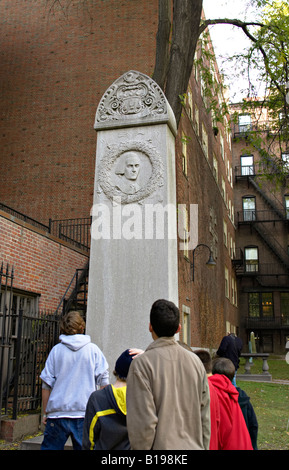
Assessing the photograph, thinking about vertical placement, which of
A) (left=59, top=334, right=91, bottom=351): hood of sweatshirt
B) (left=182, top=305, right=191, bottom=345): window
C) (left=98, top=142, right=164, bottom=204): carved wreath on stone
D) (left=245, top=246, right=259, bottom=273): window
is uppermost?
(left=245, top=246, right=259, bottom=273): window

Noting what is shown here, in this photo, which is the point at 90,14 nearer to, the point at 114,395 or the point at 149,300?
the point at 149,300

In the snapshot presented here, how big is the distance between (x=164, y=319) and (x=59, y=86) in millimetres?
17481

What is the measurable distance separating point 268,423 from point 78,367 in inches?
249

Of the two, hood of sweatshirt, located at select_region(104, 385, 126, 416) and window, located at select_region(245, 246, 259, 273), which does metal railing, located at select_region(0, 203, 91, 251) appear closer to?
hood of sweatshirt, located at select_region(104, 385, 126, 416)

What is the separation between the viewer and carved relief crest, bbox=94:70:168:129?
582cm

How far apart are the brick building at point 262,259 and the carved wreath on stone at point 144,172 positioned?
30736 millimetres

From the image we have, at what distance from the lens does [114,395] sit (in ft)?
8.98

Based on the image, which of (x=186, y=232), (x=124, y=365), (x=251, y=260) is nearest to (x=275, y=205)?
(x=251, y=260)

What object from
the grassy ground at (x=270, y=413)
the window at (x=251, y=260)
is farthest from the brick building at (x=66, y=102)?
the window at (x=251, y=260)

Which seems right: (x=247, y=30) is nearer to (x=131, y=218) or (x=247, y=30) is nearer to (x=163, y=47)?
(x=163, y=47)

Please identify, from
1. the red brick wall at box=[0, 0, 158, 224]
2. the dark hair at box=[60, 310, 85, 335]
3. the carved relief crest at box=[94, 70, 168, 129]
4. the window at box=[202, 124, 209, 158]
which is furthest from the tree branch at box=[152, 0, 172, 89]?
the window at box=[202, 124, 209, 158]

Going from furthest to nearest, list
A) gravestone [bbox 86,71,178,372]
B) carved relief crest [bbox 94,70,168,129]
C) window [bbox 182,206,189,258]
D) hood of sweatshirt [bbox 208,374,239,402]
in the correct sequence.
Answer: window [bbox 182,206,189,258] → carved relief crest [bbox 94,70,168,129] → gravestone [bbox 86,71,178,372] → hood of sweatshirt [bbox 208,374,239,402]

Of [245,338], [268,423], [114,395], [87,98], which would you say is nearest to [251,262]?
[245,338]

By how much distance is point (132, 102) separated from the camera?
5945 millimetres
